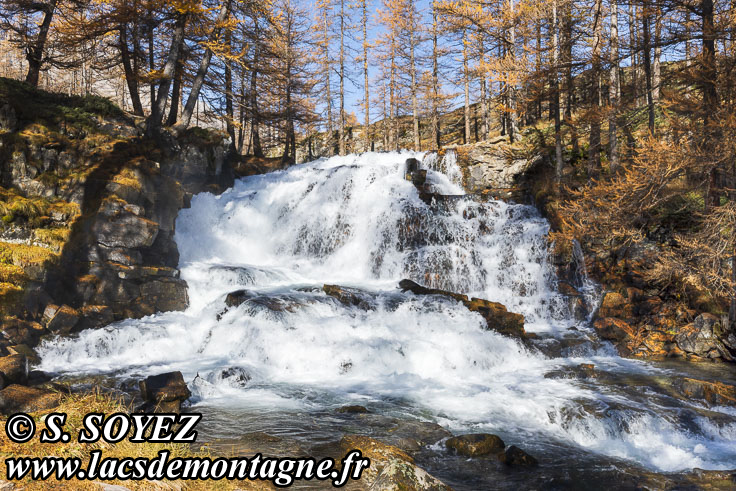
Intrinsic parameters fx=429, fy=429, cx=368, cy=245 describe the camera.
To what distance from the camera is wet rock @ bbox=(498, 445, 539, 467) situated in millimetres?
5711

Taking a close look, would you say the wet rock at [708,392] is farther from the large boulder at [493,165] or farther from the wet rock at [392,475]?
the large boulder at [493,165]

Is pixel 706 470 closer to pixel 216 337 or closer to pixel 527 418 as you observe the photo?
pixel 527 418

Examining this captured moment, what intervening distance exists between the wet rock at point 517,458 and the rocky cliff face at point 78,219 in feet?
32.3

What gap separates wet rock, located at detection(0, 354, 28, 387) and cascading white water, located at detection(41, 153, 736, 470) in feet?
4.10

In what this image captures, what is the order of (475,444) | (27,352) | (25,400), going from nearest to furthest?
(25,400)
(475,444)
(27,352)

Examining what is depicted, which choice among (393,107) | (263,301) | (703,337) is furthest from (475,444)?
(393,107)

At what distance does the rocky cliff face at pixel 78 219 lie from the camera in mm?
10344

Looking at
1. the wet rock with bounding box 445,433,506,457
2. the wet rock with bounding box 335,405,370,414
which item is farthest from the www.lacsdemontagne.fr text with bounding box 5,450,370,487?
the wet rock with bounding box 335,405,370,414

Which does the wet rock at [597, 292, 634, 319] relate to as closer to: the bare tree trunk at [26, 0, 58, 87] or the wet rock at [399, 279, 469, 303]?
the wet rock at [399, 279, 469, 303]

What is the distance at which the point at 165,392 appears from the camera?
280 inches

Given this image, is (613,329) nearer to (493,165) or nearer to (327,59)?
(493,165)

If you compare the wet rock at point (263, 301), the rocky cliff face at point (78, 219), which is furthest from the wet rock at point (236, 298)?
the rocky cliff face at point (78, 219)

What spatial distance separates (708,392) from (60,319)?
546 inches

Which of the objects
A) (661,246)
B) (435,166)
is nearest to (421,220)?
(435,166)
